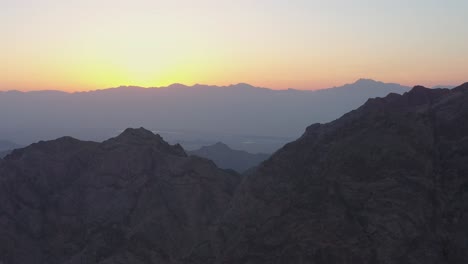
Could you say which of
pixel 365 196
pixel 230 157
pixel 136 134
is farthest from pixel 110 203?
pixel 230 157

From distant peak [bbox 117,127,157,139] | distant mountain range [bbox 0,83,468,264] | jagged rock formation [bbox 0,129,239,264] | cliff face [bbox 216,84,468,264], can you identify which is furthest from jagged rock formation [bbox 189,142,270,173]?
cliff face [bbox 216,84,468,264]

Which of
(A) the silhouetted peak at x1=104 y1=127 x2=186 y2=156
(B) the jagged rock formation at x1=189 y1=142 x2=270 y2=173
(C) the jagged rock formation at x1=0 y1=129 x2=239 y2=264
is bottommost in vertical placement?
(B) the jagged rock formation at x1=189 y1=142 x2=270 y2=173

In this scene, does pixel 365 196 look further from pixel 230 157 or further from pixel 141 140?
pixel 230 157

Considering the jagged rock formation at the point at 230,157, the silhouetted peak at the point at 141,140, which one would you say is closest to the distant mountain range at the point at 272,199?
the silhouetted peak at the point at 141,140

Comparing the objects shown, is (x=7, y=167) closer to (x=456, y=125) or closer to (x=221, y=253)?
(x=221, y=253)

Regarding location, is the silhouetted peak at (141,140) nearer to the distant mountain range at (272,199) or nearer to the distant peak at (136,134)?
the distant peak at (136,134)

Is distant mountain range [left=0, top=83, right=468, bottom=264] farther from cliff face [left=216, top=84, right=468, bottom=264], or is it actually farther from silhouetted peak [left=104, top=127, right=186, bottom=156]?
silhouetted peak [left=104, top=127, right=186, bottom=156]

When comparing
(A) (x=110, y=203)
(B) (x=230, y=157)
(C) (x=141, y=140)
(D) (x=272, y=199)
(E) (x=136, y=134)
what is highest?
(E) (x=136, y=134)

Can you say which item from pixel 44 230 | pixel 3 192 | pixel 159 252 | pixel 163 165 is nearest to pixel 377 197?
pixel 159 252
